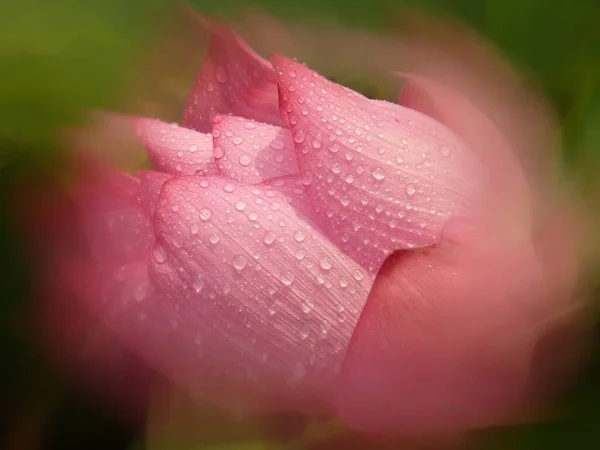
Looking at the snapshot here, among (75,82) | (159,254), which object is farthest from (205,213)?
(75,82)

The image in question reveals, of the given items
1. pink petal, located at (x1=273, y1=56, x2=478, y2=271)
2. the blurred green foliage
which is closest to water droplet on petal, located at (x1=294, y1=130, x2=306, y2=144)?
pink petal, located at (x1=273, y1=56, x2=478, y2=271)

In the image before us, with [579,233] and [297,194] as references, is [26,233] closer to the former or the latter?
[297,194]

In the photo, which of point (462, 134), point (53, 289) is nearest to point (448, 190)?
point (462, 134)

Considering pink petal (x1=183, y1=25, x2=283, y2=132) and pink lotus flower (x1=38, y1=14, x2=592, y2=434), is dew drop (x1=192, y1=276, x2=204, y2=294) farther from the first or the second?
pink petal (x1=183, y1=25, x2=283, y2=132)

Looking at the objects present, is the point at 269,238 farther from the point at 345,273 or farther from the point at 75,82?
the point at 75,82

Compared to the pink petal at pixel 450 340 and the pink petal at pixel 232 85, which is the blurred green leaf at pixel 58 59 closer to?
the pink petal at pixel 232 85

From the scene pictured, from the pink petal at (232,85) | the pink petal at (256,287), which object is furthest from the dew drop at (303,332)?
the pink petal at (232,85)
